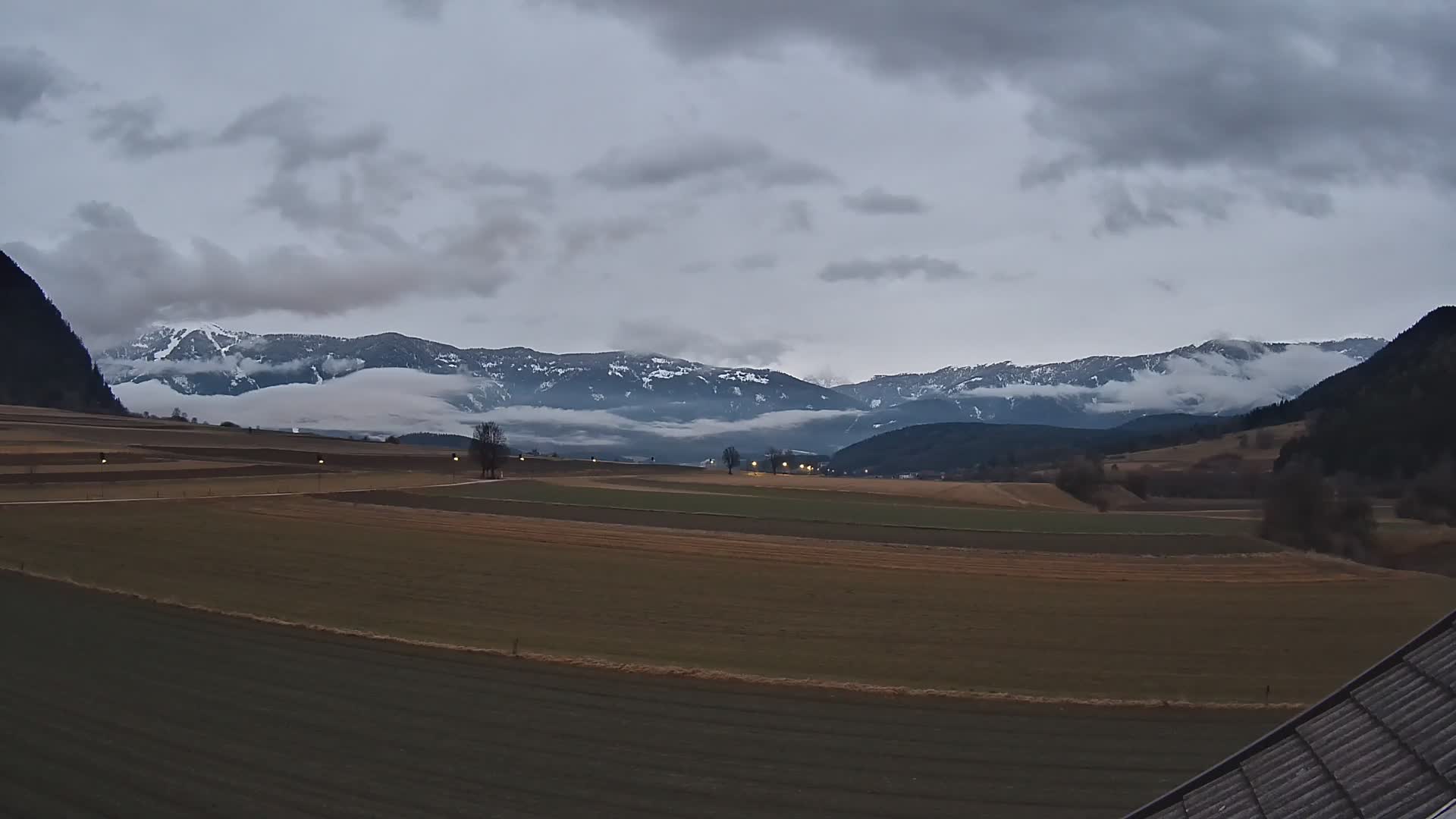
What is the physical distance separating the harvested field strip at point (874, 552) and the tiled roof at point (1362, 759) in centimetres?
3658

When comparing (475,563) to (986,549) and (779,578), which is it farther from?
(986,549)

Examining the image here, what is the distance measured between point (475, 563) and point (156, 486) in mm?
43477

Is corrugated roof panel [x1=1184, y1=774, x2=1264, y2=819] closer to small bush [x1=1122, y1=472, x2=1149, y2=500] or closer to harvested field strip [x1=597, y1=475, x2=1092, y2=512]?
harvested field strip [x1=597, y1=475, x2=1092, y2=512]

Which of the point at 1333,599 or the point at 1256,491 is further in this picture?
the point at 1256,491

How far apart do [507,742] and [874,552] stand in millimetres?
34281

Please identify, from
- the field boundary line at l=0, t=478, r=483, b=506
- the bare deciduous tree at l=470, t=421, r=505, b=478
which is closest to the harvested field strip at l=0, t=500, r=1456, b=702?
the field boundary line at l=0, t=478, r=483, b=506

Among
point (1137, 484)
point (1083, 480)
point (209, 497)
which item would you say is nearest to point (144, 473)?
point (209, 497)

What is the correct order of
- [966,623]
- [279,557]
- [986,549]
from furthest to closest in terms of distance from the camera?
[986,549] < [279,557] < [966,623]

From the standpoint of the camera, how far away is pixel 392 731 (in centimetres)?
1794

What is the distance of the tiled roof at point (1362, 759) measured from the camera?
5297 mm

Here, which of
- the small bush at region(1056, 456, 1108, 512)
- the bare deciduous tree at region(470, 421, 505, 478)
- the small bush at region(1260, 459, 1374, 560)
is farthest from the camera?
the bare deciduous tree at region(470, 421, 505, 478)

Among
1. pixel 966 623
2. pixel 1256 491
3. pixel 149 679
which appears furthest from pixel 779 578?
pixel 1256 491

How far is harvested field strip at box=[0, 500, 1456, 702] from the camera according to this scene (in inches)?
972

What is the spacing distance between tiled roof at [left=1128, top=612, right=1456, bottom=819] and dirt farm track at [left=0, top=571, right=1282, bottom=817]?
8.63 metres
